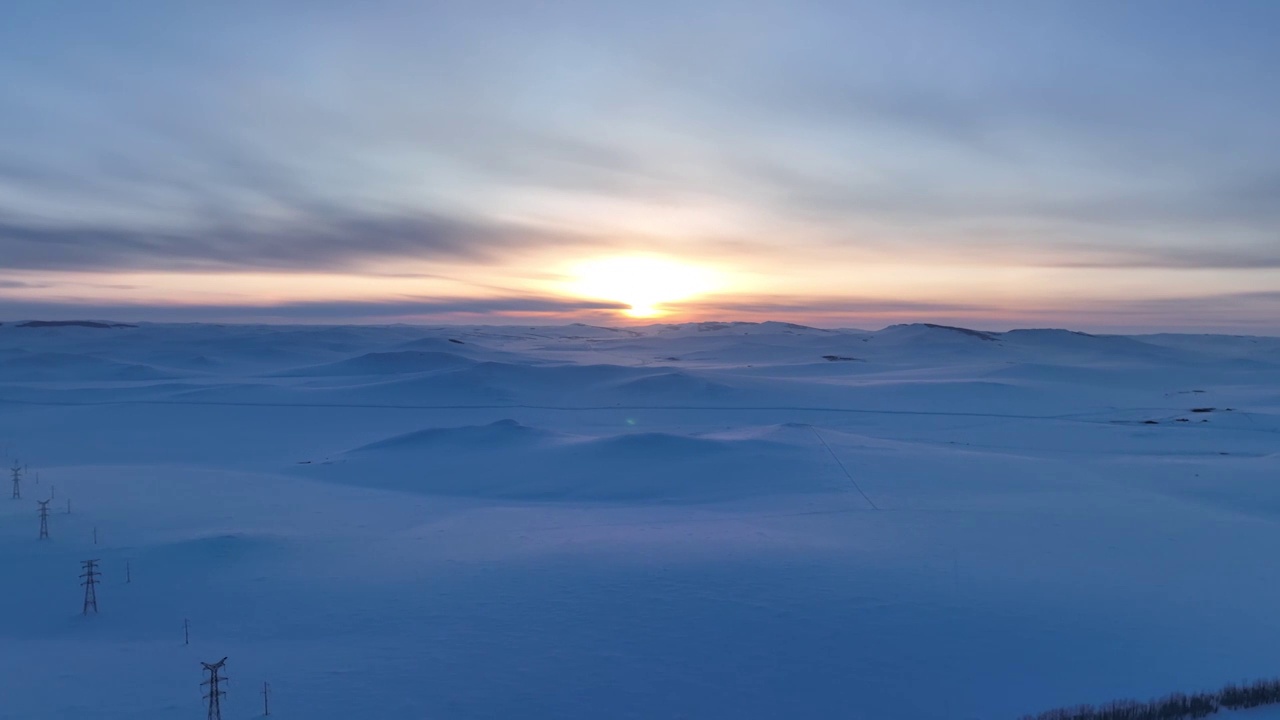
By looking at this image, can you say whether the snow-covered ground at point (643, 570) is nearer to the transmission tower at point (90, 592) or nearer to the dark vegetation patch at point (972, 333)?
the transmission tower at point (90, 592)

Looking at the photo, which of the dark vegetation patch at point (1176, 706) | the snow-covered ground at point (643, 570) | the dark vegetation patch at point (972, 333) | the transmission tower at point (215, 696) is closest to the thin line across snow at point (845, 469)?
the snow-covered ground at point (643, 570)

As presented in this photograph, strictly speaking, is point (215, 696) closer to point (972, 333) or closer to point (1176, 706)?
point (1176, 706)

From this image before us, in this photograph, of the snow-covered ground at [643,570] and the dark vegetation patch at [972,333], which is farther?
the dark vegetation patch at [972,333]

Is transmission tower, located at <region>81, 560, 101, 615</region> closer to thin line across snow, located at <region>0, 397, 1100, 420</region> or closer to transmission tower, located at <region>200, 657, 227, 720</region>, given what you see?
transmission tower, located at <region>200, 657, 227, 720</region>

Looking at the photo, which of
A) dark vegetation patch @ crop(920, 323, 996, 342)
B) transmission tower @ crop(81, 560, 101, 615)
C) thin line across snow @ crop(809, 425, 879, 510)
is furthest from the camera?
dark vegetation patch @ crop(920, 323, 996, 342)

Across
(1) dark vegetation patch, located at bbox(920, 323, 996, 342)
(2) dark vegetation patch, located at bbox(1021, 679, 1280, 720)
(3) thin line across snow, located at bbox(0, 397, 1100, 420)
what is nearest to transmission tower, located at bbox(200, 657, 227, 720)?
(2) dark vegetation patch, located at bbox(1021, 679, 1280, 720)

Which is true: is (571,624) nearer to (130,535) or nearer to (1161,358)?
(130,535)

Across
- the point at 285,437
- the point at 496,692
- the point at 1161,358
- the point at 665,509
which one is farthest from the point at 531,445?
the point at 1161,358
